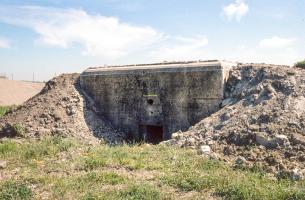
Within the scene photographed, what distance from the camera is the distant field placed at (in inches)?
1278

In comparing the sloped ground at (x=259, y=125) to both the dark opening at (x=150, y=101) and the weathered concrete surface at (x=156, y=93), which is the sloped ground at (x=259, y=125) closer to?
the weathered concrete surface at (x=156, y=93)

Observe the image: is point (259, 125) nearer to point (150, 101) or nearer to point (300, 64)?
point (150, 101)

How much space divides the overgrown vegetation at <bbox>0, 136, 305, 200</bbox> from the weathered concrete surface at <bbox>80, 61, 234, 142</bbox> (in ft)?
7.91

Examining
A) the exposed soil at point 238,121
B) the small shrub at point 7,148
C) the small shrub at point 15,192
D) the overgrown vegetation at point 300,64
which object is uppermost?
the overgrown vegetation at point 300,64

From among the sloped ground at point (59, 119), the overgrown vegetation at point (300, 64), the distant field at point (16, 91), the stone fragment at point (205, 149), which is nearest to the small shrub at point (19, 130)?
the sloped ground at point (59, 119)

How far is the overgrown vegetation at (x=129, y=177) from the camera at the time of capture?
265 inches

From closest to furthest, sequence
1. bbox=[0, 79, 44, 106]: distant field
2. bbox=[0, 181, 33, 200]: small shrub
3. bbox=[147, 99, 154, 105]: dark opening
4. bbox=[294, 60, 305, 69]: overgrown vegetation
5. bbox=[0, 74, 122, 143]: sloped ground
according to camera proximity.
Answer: bbox=[0, 181, 33, 200]: small shrub < bbox=[0, 74, 122, 143]: sloped ground < bbox=[147, 99, 154, 105]: dark opening < bbox=[294, 60, 305, 69]: overgrown vegetation < bbox=[0, 79, 44, 106]: distant field

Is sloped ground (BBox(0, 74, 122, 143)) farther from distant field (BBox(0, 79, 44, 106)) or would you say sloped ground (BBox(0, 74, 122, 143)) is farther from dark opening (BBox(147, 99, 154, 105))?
distant field (BBox(0, 79, 44, 106))

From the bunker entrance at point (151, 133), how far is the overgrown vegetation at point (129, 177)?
298cm

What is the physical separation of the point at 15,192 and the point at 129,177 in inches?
83.3

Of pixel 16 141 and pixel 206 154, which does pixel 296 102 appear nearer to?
pixel 206 154

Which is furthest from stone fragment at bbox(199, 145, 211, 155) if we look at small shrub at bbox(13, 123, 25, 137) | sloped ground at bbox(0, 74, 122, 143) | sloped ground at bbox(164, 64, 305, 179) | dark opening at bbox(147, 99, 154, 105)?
small shrub at bbox(13, 123, 25, 137)

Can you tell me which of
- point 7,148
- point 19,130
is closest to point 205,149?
point 7,148

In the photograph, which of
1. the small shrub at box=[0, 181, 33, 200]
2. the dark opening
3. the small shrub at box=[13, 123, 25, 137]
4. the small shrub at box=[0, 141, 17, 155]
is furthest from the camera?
the dark opening
